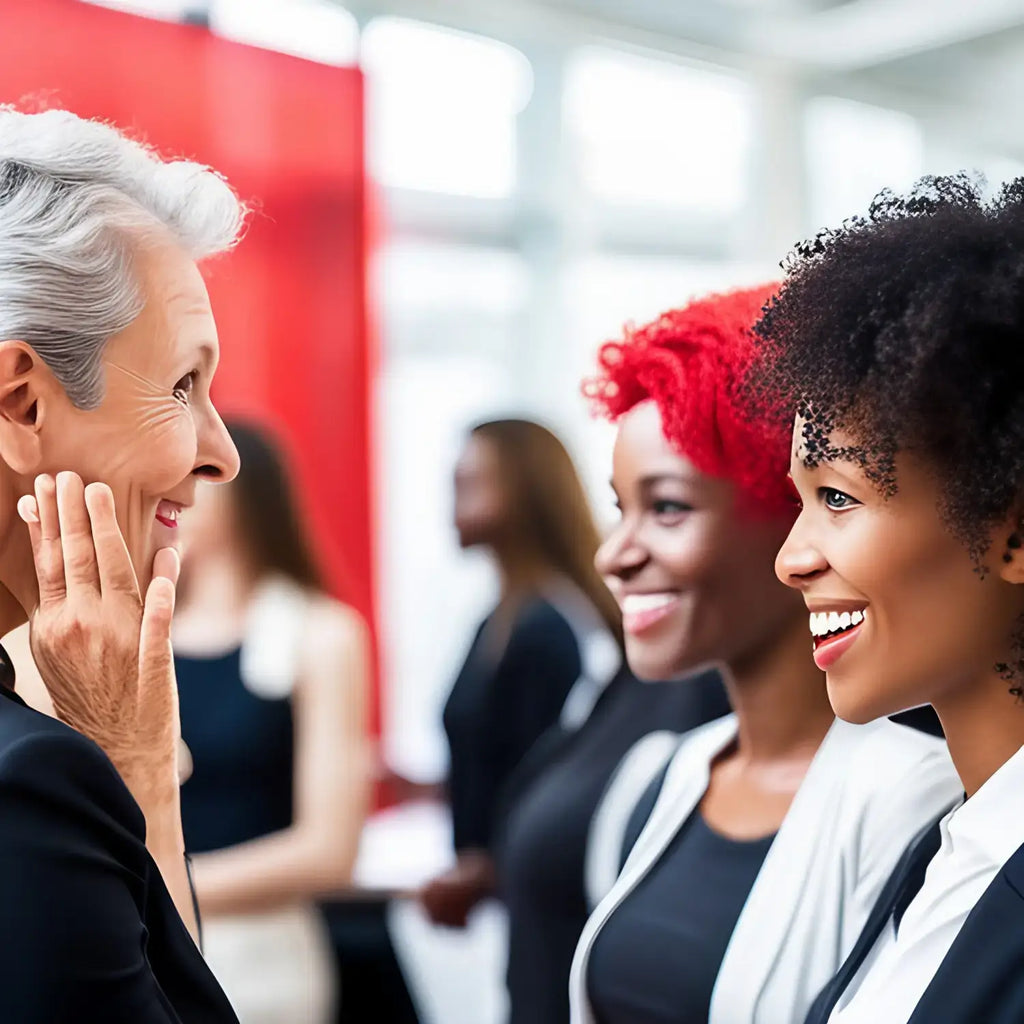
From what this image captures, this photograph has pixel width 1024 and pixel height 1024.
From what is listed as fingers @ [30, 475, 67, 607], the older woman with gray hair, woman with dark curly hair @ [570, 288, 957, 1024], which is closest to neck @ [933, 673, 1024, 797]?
woman with dark curly hair @ [570, 288, 957, 1024]

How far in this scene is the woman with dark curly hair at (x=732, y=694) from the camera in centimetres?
138

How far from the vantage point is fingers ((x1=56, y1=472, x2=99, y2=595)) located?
3.74 feet

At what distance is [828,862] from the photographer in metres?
1.32

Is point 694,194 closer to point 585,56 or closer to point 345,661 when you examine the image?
point 585,56


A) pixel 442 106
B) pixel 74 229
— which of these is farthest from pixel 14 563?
pixel 442 106

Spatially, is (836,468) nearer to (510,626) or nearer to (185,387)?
(185,387)

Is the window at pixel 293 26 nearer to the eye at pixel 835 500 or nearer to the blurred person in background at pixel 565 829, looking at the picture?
the blurred person in background at pixel 565 829

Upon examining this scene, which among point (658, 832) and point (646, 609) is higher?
point (646, 609)

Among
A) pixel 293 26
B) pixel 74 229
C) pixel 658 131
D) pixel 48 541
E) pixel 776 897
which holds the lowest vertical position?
pixel 776 897

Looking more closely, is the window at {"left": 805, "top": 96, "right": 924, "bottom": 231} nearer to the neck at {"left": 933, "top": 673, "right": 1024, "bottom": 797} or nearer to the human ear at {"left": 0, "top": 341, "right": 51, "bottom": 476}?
the neck at {"left": 933, "top": 673, "right": 1024, "bottom": 797}

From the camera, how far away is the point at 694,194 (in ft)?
14.4

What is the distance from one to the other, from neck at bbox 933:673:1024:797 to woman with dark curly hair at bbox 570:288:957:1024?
216mm

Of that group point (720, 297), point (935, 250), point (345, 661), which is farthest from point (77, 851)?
point (345, 661)

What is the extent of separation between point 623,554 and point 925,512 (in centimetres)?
50
